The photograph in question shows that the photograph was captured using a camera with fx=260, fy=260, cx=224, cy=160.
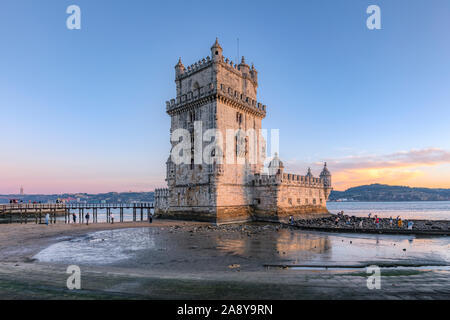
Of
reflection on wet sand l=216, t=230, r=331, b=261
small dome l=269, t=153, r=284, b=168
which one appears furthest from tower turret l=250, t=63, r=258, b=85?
reflection on wet sand l=216, t=230, r=331, b=261

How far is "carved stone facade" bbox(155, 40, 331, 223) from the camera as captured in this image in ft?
109

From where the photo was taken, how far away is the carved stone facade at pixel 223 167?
109ft

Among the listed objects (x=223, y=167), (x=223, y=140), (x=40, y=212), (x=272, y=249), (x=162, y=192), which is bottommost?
(x=40, y=212)

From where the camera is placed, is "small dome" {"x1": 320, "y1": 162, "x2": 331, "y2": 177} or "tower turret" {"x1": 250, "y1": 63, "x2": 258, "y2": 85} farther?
"small dome" {"x1": 320, "y1": 162, "x2": 331, "y2": 177}

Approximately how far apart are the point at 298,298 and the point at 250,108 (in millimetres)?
34544

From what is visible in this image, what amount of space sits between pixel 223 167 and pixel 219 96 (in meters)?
9.10

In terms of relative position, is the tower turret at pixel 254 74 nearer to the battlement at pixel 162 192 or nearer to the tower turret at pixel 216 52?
the tower turret at pixel 216 52

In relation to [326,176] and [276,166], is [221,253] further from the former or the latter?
[326,176]

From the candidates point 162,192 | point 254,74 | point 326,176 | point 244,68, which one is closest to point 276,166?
point 244,68

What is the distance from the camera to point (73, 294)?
6.26 meters

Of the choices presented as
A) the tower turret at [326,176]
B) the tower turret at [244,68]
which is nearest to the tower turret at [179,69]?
the tower turret at [244,68]

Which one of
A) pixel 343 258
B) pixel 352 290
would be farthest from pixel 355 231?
pixel 352 290

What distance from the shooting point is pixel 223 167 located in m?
33.4

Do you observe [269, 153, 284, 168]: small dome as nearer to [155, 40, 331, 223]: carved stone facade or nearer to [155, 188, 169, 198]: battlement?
[155, 40, 331, 223]: carved stone facade
